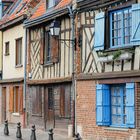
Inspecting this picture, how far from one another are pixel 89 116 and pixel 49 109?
4.54 metres

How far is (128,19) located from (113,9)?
915mm

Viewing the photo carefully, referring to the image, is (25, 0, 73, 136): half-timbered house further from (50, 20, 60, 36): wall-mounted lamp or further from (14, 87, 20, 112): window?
(14, 87, 20, 112): window

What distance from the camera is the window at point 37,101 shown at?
2608 cm

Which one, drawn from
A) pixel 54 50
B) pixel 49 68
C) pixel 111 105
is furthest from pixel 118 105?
pixel 49 68

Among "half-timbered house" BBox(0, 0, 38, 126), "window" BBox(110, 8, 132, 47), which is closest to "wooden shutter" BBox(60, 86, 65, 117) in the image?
"window" BBox(110, 8, 132, 47)

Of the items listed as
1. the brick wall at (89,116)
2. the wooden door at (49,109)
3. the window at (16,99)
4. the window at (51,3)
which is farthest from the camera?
the window at (16,99)

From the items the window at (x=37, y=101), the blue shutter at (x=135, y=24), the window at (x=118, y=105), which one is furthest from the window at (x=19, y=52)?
the blue shutter at (x=135, y=24)

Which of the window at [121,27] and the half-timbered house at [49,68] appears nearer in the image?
the window at [121,27]

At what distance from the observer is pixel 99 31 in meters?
20.0

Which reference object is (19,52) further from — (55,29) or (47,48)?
(55,29)

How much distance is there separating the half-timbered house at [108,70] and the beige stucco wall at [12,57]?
25.9ft

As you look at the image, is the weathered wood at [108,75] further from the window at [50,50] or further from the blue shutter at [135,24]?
the window at [50,50]

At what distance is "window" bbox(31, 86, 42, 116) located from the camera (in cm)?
2608

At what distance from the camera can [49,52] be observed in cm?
2542
